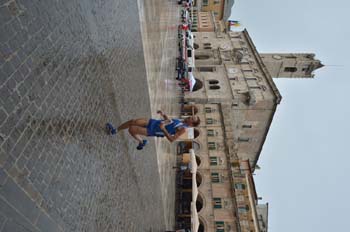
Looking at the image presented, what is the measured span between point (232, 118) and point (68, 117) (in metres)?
23.1

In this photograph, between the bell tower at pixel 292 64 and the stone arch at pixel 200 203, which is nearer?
the stone arch at pixel 200 203

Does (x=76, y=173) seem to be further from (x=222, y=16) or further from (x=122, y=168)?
(x=222, y=16)

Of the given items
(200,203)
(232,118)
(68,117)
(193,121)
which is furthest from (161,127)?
(232,118)

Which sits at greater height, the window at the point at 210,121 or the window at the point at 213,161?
the window at the point at 210,121

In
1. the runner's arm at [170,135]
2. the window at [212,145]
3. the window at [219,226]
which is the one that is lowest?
the window at [219,226]

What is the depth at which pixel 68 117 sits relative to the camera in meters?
5.49

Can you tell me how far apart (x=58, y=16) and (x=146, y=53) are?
688 centimetres

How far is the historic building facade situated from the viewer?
68.1ft

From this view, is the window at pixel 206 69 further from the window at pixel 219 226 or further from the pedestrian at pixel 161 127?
the pedestrian at pixel 161 127

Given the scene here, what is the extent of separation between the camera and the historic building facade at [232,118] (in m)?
20.8

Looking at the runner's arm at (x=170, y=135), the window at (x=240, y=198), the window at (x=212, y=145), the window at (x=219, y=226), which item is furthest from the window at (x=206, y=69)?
the runner's arm at (x=170, y=135)

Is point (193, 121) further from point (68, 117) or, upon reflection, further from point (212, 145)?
point (212, 145)

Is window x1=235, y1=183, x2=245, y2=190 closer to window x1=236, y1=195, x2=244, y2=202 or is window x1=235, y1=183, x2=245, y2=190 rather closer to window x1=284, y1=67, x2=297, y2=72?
window x1=236, y1=195, x2=244, y2=202

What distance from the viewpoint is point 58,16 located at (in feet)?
17.5
